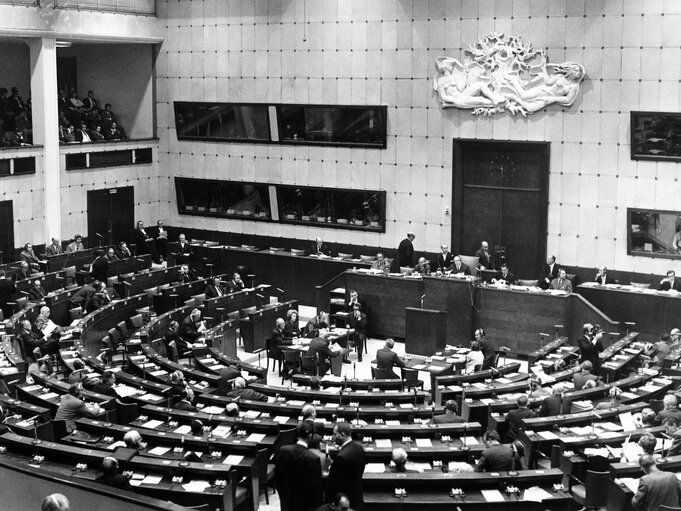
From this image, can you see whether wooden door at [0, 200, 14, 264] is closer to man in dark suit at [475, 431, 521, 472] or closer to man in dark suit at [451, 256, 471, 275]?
man in dark suit at [451, 256, 471, 275]

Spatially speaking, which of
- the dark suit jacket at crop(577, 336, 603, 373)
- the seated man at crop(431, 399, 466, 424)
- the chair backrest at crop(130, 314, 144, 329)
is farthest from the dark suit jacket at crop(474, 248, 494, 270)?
the seated man at crop(431, 399, 466, 424)

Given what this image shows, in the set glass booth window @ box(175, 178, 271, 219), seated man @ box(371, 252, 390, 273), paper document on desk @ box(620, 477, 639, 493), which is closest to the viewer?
paper document on desk @ box(620, 477, 639, 493)

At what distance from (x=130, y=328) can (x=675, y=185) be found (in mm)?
13441

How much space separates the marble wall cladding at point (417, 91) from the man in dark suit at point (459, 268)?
6.31 feet

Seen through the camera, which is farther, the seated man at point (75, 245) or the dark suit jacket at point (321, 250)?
the dark suit jacket at point (321, 250)

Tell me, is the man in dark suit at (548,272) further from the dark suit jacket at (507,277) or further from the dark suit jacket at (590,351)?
the dark suit jacket at (590,351)

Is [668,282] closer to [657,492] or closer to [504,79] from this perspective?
[504,79]

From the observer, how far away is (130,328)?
21578mm

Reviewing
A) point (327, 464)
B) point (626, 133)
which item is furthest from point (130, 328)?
point (626, 133)

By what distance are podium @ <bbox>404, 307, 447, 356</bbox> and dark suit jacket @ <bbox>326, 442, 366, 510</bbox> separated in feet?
37.5

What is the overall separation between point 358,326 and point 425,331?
1604 millimetres

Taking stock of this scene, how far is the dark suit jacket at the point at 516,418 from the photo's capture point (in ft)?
45.4

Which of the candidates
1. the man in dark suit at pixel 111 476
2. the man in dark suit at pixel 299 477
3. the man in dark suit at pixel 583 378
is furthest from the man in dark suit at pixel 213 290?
the man in dark suit at pixel 299 477

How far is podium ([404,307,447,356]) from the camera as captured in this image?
21.7m
